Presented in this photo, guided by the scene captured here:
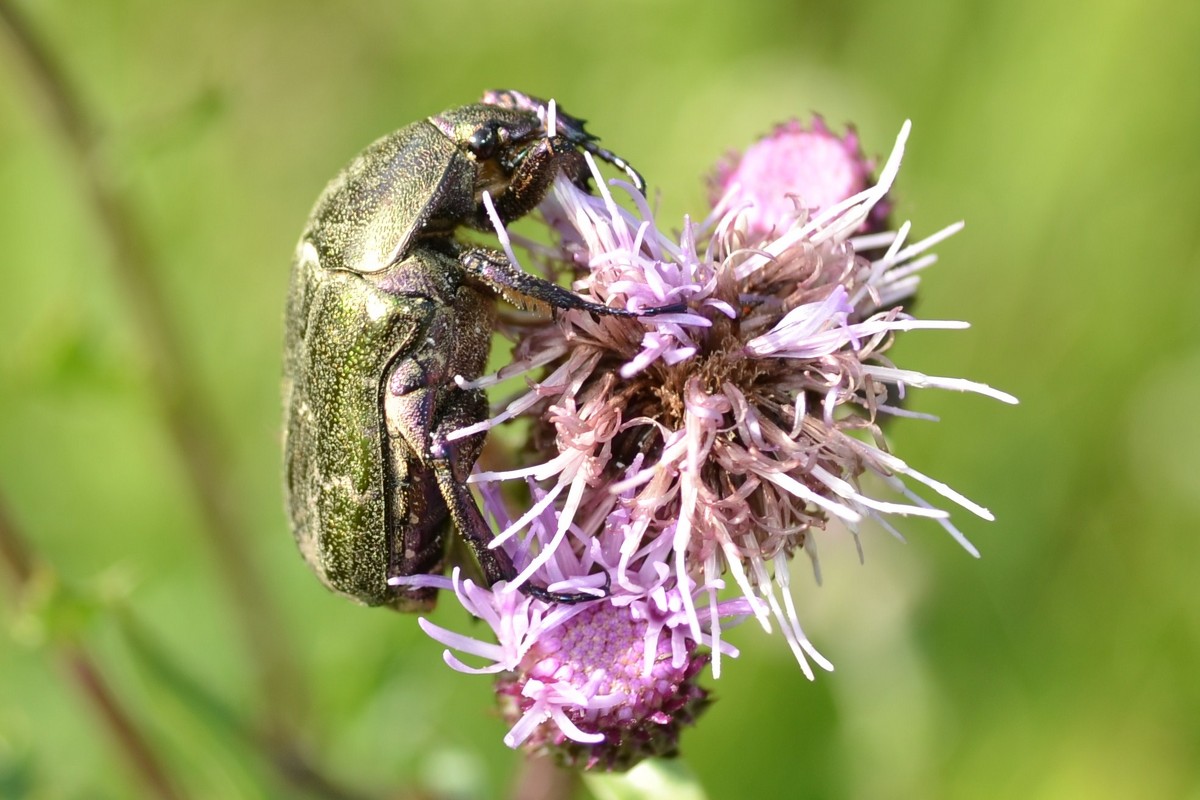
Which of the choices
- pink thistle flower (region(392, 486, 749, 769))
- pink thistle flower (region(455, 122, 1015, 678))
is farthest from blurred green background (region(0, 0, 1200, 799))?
pink thistle flower (region(455, 122, 1015, 678))

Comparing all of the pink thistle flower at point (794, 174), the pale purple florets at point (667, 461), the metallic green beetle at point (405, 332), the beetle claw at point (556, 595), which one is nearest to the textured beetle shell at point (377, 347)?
the metallic green beetle at point (405, 332)

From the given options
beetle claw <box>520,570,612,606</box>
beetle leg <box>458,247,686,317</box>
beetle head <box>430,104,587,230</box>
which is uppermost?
beetle head <box>430,104,587,230</box>

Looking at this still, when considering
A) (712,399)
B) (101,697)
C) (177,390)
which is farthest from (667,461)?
(177,390)

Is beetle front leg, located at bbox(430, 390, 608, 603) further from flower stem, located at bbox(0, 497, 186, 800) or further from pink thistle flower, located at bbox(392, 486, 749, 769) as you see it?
flower stem, located at bbox(0, 497, 186, 800)

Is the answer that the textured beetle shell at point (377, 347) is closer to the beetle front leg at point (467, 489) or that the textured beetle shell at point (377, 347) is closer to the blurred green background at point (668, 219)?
the beetle front leg at point (467, 489)

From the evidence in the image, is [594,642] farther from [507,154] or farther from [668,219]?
[668,219]

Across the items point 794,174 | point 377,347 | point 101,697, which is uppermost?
point 377,347

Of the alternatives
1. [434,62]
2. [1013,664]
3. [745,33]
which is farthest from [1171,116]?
[434,62]
